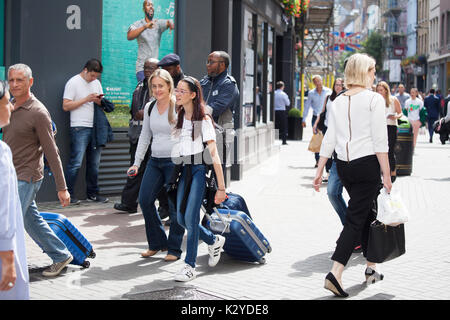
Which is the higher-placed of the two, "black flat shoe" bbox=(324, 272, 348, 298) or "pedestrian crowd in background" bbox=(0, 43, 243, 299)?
"pedestrian crowd in background" bbox=(0, 43, 243, 299)

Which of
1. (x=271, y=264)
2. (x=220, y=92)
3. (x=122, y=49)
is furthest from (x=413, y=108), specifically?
(x=271, y=264)

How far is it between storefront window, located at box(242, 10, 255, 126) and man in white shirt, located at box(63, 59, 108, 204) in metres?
4.32

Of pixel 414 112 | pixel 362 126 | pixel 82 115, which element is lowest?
pixel 362 126

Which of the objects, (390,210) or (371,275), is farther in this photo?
(371,275)

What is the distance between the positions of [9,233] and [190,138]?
2.99 m

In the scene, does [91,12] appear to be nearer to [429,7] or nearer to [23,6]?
[23,6]

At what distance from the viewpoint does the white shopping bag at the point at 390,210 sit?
5637 mm

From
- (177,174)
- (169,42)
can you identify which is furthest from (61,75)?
(177,174)

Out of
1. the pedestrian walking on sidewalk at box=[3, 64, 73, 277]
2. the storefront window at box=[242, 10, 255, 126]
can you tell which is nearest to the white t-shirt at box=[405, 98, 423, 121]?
the storefront window at box=[242, 10, 255, 126]

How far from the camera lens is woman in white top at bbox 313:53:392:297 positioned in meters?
5.56

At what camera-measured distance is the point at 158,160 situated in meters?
6.66

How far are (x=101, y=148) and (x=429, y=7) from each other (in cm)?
5814

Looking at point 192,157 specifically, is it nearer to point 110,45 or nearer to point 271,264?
point 271,264

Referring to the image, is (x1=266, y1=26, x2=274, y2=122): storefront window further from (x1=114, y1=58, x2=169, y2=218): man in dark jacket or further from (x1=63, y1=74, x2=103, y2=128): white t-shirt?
(x1=114, y1=58, x2=169, y2=218): man in dark jacket
